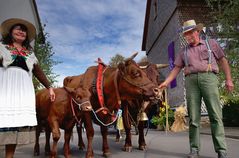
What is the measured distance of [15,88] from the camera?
4262mm

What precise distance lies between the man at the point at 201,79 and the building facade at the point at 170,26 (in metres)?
10.9

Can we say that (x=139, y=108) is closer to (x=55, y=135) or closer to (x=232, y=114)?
(x=55, y=135)

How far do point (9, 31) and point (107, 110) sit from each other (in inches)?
83.9

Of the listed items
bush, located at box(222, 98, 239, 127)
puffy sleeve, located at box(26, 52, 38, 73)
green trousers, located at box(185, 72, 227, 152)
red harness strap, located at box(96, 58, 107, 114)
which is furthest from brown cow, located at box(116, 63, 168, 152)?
bush, located at box(222, 98, 239, 127)

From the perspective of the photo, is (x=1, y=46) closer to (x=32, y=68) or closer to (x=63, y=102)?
(x=32, y=68)

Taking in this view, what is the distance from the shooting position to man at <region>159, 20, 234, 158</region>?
5.09m

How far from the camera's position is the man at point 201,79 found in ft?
16.7

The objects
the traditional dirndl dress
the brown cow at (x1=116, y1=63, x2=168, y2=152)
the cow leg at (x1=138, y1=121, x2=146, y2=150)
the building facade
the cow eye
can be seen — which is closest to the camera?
the traditional dirndl dress

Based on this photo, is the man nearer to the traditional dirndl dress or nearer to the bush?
the traditional dirndl dress

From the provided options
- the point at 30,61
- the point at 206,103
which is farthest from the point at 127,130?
the point at 30,61

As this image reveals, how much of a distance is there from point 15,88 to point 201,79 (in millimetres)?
2777

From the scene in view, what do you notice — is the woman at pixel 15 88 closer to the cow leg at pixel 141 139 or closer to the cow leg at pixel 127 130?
the cow leg at pixel 127 130

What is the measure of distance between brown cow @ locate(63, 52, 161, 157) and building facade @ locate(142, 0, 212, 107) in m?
10.7

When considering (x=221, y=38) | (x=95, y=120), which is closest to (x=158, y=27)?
(x=221, y=38)
